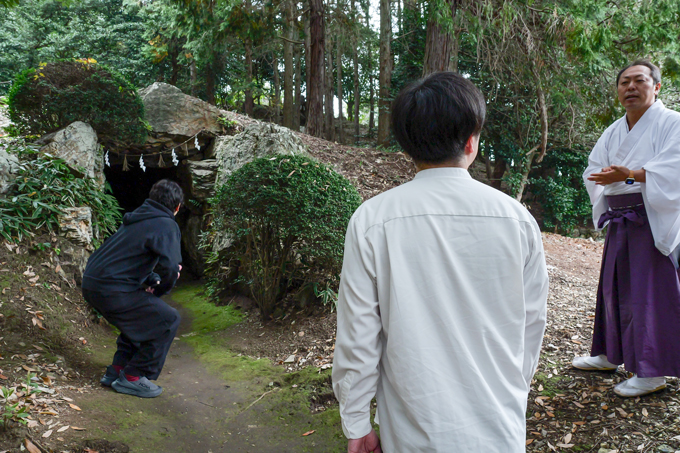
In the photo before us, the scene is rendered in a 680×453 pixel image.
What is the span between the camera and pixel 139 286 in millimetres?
3676

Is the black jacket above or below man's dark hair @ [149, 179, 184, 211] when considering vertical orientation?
below

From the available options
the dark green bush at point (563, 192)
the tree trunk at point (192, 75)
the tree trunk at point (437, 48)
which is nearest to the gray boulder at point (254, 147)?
the tree trunk at point (437, 48)

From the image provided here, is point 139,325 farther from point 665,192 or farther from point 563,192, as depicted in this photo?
point 563,192

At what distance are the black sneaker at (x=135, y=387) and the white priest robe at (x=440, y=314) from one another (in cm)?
288

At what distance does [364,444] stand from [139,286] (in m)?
2.82

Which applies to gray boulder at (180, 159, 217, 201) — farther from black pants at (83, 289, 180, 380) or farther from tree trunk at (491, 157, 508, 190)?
tree trunk at (491, 157, 508, 190)

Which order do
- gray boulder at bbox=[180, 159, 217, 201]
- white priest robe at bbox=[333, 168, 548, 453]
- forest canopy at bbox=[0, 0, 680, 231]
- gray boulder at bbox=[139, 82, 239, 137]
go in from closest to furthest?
white priest robe at bbox=[333, 168, 548, 453]
forest canopy at bbox=[0, 0, 680, 231]
gray boulder at bbox=[180, 159, 217, 201]
gray boulder at bbox=[139, 82, 239, 137]

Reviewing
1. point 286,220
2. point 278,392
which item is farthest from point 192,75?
point 278,392

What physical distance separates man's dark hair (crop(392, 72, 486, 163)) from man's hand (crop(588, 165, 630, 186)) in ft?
6.31

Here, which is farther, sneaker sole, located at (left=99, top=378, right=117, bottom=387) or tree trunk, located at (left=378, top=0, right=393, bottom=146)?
tree trunk, located at (left=378, top=0, right=393, bottom=146)

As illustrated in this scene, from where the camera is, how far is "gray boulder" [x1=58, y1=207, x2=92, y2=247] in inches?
214

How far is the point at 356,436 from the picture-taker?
1421mm

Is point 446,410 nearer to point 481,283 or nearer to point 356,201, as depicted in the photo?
point 481,283

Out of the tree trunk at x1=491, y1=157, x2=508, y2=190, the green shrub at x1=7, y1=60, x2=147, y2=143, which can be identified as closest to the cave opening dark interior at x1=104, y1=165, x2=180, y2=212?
the green shrub at x1=7, y1=60, x2=147, y2=143
